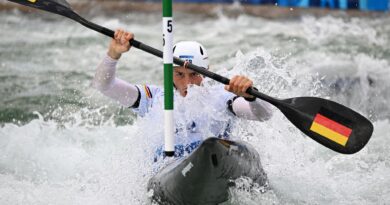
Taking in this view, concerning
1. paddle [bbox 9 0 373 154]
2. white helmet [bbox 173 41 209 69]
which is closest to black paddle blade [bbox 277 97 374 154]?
paddle [bbox 9 0 373 154]

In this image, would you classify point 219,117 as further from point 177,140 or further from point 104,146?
point 104,146

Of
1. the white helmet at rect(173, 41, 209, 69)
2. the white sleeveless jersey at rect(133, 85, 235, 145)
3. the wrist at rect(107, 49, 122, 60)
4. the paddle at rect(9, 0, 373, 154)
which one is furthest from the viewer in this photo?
the white helmet at rect(173, 41, 209, 69)

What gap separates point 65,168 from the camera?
275 inches

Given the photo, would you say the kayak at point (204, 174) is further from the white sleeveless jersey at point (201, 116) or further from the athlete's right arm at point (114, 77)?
the athlete's right arm at point (114, 77)

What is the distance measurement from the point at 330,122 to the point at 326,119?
35mm

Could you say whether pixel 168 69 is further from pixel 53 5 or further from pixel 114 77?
pixel 53 5

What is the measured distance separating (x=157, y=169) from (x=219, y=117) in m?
0.56

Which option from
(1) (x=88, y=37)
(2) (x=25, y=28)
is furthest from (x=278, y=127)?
(2) (x=25, y=28)

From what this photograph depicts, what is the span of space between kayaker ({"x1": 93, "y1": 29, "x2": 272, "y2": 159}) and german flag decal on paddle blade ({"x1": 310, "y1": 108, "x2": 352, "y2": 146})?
1.11ft

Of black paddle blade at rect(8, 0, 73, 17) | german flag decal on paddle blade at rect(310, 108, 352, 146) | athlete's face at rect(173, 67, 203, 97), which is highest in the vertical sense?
black paddle blade at rect(8, 0, 73, 17)

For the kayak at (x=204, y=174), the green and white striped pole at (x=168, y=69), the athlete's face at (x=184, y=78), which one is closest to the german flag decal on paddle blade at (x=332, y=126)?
the kayak at (x=204, y=174)

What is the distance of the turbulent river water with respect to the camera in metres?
5.79

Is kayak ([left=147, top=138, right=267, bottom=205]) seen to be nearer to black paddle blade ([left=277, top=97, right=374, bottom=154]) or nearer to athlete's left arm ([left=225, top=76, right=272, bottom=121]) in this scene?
athlete's left arm ([left=225, top=76, right=272, bottom=121])

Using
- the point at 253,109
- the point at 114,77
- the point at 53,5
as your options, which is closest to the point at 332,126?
the point at 253,109
